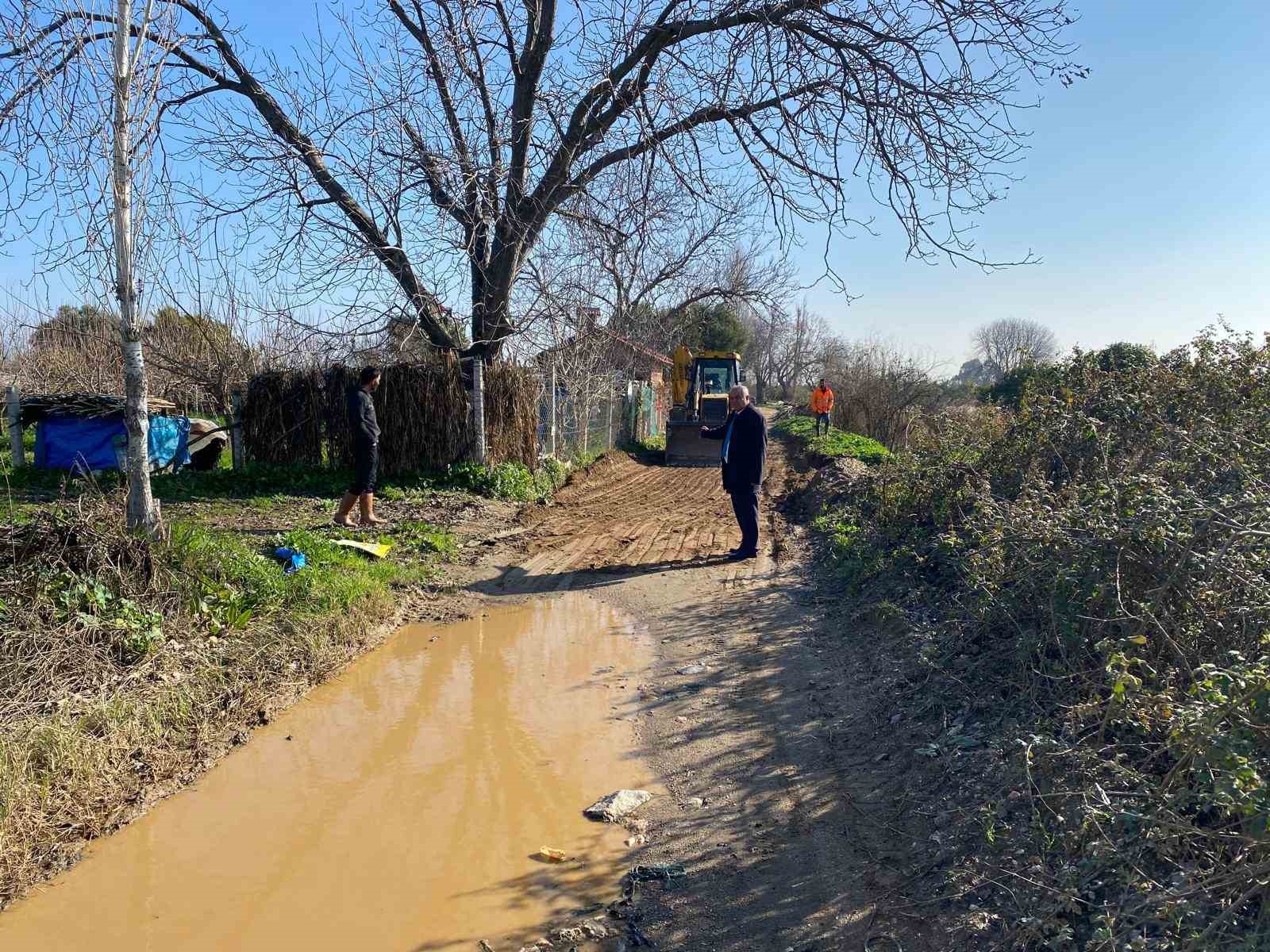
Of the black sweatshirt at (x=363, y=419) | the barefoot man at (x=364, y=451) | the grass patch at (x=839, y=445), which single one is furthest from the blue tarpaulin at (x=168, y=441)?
the grass patch at (x=839, y=445)

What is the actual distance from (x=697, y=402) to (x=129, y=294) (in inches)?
634

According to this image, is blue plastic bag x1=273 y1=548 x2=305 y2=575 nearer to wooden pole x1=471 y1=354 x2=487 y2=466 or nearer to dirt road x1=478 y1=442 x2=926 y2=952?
dirt road x1=478 y1=442 x2=926 y2=952

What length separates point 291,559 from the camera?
7055mm

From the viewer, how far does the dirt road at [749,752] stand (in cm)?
314

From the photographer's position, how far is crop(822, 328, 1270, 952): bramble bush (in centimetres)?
239

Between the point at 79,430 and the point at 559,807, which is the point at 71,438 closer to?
the point at 79,430

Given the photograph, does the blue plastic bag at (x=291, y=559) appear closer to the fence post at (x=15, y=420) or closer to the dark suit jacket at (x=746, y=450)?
the dark suit jacket at (x=746, y=450)

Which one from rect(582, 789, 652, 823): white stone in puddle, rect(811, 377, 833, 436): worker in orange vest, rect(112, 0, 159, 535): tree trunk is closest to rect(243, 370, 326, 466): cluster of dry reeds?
rect(112, 0, 159, 535): tree trunk

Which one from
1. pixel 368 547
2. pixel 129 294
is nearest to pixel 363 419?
pixel 368 547

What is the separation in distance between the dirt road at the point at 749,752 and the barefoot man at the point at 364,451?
1.93m

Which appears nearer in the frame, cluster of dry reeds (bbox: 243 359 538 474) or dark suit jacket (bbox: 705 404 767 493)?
dark suit jacket (bbox: 705 404 767 493)

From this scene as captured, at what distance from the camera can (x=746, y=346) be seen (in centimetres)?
5441

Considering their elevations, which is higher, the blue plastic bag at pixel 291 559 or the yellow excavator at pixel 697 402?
the yellow excavator at pixel 697 402

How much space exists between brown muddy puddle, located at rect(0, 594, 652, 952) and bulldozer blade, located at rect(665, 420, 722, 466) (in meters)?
14.6
